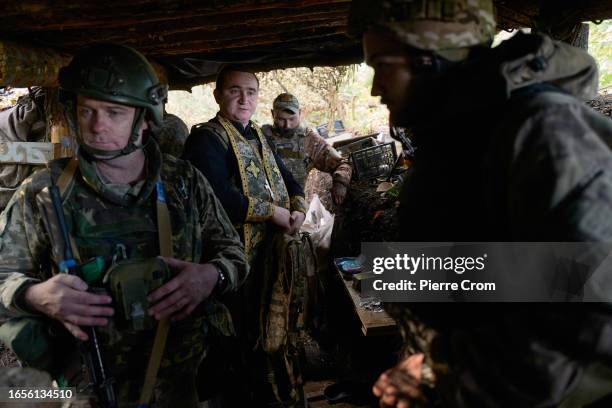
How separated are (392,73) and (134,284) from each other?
149 centimetres

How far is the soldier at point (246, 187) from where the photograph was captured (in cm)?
362

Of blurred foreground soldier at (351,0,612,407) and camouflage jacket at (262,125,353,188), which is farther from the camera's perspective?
camouflage jacket at (262,125,353,188)

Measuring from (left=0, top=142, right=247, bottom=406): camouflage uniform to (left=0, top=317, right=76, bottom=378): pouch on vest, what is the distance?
6cm

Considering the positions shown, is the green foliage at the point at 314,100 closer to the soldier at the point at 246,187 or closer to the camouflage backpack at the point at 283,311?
the soldier at the point at 246,187

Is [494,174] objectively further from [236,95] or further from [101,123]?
[236,95]

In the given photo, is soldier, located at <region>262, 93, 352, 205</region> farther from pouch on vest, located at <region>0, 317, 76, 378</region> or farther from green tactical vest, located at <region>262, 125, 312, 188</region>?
pouch on vest, located at <region>0, 317, 76, 378</region>

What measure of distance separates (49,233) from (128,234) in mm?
359

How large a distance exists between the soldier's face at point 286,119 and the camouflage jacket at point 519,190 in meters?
3.95

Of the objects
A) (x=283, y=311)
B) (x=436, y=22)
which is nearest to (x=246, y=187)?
(x=283, y=311)

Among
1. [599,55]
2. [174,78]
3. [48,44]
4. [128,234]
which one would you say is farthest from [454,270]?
[599,55]

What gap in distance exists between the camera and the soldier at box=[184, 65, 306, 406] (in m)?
3.62

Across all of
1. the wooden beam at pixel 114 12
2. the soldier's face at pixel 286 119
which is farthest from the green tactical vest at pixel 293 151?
the wooden beam at pixel 114 12

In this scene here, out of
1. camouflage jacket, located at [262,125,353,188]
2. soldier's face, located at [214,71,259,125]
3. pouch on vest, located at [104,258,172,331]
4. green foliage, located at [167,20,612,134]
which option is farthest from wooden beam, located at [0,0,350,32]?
green foliage, located at [167,20,612,134]

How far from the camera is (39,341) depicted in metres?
2.04
